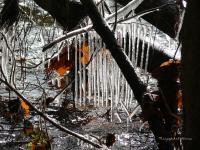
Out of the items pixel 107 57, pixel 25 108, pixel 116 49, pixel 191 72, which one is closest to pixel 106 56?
pixel 107 57

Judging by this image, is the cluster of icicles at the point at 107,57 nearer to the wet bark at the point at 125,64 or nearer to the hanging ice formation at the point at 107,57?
the hanging ice formation at the point at 107,57

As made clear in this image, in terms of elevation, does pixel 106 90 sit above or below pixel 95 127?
above

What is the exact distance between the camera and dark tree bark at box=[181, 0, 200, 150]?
1008mm

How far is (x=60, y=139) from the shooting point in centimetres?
344

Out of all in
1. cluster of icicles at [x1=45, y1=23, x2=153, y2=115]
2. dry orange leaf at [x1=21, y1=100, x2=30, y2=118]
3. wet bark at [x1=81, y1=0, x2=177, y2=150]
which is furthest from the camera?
dry orange leaf at [x1=21, y1=100, x2=30, y2=118]

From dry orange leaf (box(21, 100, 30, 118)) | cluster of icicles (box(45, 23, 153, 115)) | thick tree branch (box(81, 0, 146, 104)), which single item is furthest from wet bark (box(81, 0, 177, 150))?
dry orange leaf (box(21, 100, 30, 118))

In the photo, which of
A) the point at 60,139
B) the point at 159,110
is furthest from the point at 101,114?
the point at 159,110

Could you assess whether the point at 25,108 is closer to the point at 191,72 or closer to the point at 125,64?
the point at 125,64

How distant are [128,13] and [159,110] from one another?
3.12ft

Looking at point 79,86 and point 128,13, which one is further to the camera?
point 79,86

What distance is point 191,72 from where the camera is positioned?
3.36ft

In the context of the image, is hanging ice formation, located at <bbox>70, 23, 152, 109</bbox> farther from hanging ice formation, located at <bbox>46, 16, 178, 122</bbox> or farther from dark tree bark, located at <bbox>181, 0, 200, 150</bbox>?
dark tree bark, located at <bbox>181, 0, 200, 150</bbox>

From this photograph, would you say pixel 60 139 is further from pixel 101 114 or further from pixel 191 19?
pixel 191 19

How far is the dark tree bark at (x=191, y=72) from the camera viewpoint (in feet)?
3.31
